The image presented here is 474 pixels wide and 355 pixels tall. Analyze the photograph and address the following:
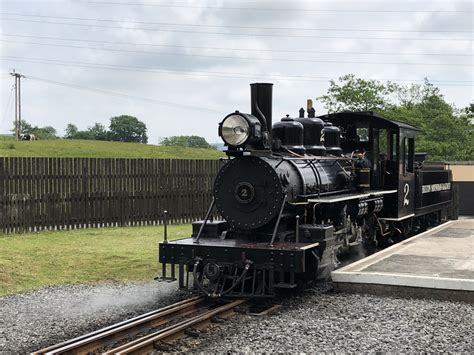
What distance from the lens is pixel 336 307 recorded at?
7.57 m

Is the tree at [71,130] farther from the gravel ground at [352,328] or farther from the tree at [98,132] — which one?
the gravel ground at [352,328]

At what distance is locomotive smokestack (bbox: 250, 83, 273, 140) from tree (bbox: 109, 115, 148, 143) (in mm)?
60709

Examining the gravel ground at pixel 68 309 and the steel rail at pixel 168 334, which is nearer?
the steel rail at pixel 168 334

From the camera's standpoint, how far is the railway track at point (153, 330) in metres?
5.71

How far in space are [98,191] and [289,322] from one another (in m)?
10.00

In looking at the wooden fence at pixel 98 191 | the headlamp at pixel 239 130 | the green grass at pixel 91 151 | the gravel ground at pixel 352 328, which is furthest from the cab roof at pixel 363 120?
the green grass at pixel 91 151

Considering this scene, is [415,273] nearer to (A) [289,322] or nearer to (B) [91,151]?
(A) [289,322]

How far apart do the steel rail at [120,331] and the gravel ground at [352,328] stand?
0.65 metres

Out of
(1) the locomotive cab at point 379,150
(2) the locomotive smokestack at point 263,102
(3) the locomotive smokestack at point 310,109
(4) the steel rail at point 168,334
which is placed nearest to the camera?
(4) the steel rail at point 168,334

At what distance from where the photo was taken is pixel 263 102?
889cm

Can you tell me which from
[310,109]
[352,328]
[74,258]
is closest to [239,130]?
[310,109]

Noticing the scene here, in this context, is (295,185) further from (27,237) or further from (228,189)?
(27,237)

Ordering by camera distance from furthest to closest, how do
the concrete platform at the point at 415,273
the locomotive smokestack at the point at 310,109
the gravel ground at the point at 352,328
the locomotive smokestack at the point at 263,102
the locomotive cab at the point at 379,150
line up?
the locomotive cab at the point at 379,150 < the locomotive smokestack at the point at 310,109 < the locomotive smokestack at the point at 263,102 < the concrete platform at the point at 415,273 < the gravel ground at the point at 352,328

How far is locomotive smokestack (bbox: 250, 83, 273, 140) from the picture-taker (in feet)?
29.1
